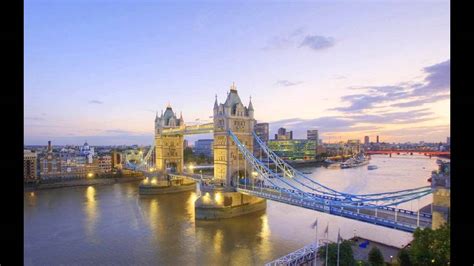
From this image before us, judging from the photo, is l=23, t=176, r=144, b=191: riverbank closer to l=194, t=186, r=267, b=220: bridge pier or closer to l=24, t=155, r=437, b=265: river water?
l=24, t=155, r=437, b=265: river water

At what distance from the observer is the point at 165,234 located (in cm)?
1462

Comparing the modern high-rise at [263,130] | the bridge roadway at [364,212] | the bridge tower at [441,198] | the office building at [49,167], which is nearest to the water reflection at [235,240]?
the bridge roadway at [364,212]

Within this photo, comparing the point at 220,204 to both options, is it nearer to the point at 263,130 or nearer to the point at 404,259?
the point at 404,259

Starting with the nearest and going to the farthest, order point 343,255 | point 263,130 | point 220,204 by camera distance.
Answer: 1. point 343,255
2. point 220,204
3. point 263,130

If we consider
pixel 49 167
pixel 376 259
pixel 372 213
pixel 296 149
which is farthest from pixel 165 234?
pixel 296 149

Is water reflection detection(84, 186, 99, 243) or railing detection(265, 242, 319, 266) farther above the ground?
railing detection(265, 242, 319, 266)

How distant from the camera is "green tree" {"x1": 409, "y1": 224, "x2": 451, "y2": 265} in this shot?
6.77 metres

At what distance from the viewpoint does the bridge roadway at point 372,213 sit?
9.74 metres

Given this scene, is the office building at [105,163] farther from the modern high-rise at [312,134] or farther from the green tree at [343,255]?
the modern high-rise at [312,134]

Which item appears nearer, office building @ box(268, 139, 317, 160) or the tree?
the tree

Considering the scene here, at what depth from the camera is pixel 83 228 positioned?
1562 cm

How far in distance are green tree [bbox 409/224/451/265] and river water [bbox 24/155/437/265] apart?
17.5 feet

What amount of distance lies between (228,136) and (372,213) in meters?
8.98

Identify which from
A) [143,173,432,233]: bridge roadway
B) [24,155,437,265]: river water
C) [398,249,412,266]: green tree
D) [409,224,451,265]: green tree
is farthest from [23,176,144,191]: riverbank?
[409,224,451,265]: green tree
